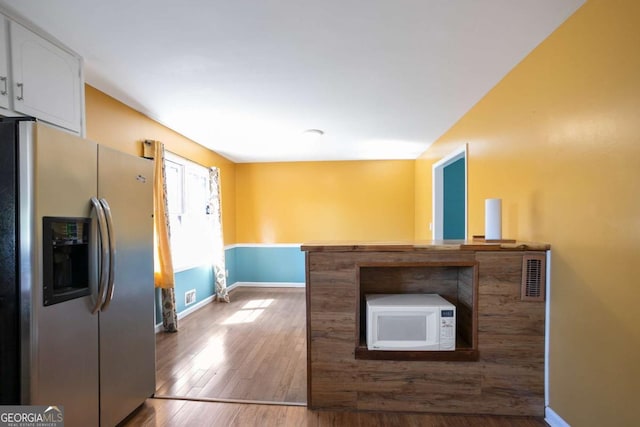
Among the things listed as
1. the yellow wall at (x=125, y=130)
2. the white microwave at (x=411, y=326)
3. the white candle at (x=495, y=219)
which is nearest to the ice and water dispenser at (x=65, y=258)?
the yellow wall at (x=125, y=130)

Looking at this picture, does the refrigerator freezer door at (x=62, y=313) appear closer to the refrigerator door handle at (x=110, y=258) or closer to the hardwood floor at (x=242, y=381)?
the refrigerator door handle at (x=110, y=258)

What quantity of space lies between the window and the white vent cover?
11.6 ft

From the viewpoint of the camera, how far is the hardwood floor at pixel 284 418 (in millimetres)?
1792

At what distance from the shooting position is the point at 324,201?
549 cm

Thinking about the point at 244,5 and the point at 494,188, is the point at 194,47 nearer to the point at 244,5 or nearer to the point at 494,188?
the point at 244,5

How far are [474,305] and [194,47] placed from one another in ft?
7.77

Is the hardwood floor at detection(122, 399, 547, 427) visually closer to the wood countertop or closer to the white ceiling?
the wood countertop

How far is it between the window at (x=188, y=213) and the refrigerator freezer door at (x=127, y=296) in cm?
174

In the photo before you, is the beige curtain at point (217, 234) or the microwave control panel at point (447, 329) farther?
the beige curtain at point (217, 234)

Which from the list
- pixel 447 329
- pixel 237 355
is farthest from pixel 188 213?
pixel 447 329

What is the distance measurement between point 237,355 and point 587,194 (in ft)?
9.26

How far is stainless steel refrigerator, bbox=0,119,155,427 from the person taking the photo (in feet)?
4.33

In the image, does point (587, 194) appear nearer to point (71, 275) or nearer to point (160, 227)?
point (71, 275)

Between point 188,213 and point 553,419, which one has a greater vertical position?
point 188,213
